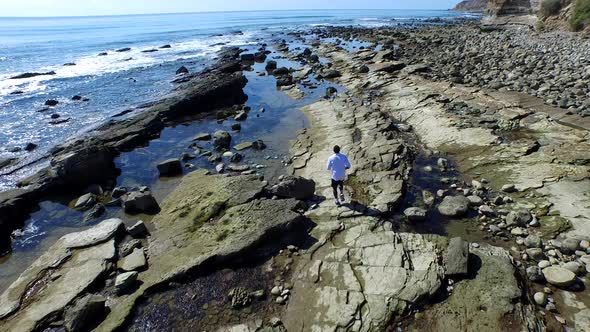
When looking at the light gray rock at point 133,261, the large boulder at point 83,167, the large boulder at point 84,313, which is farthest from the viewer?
the large boulder at point 83,167

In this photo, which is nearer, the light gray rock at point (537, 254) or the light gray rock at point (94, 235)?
the light gray rock at point (537, 254)

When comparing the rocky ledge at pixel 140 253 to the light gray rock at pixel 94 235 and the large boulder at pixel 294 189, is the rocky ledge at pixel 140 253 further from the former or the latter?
the large boulder at pixel 294 189

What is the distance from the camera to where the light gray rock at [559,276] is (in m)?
8.52

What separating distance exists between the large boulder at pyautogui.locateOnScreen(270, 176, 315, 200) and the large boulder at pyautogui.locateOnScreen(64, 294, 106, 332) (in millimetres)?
6929

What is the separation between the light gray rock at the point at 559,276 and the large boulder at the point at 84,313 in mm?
12209

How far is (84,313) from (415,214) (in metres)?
10.8

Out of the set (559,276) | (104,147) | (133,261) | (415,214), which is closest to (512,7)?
(415,214)

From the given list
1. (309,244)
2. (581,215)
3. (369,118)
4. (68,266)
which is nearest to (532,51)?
(369,118)

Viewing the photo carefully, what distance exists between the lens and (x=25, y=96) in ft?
111

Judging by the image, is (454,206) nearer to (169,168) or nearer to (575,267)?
(575,267)

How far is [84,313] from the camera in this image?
8695mm

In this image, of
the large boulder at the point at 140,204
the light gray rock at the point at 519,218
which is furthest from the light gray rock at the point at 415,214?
the large boulder at the point at 140,204

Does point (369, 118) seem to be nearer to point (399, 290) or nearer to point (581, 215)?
point (581, 215)

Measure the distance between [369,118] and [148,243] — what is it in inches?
582
